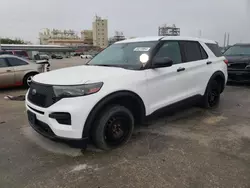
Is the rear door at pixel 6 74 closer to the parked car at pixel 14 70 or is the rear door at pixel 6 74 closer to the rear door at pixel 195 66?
the parked car at pixel 14 70

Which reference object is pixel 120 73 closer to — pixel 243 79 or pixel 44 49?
pixel 243 79

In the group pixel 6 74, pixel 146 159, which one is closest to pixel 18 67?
pixel 6 74

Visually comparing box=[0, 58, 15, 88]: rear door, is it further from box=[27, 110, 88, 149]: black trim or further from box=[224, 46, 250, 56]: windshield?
box=[224, 46, 250, 56]: windshield

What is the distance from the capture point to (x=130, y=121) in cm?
338

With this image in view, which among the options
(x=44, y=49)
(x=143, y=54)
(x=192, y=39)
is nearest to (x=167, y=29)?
(x=192, y=39)

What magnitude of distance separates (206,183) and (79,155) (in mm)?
1696

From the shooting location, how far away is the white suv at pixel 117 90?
2818mm

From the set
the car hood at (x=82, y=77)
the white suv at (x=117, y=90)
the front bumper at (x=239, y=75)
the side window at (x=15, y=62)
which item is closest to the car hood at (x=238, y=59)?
the front bumper at (x=239, y=75)

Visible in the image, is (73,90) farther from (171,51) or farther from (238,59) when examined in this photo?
(238,59)

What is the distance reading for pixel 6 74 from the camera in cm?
810

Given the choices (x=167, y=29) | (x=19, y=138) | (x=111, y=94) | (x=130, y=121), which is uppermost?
(x=167, y=29)

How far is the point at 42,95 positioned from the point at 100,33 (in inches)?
4915

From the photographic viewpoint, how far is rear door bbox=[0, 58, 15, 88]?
8.03 m

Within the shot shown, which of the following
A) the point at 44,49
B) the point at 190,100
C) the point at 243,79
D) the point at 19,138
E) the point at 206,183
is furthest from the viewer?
the point at 44,49
